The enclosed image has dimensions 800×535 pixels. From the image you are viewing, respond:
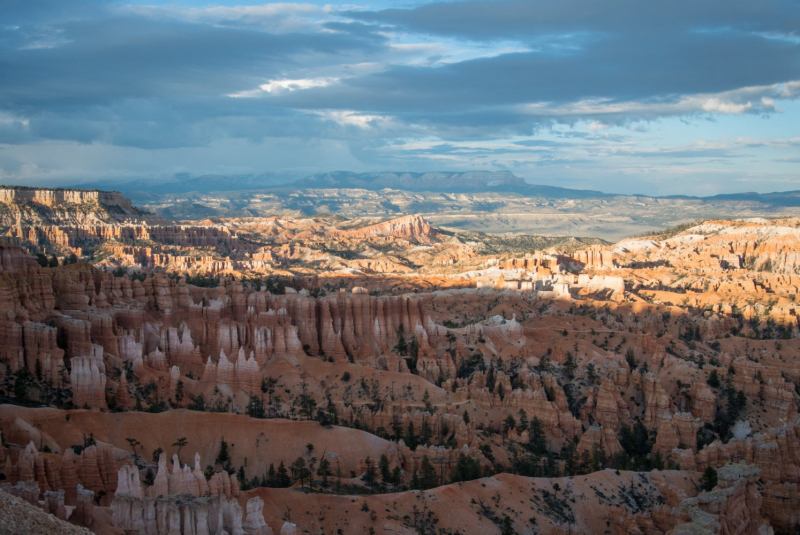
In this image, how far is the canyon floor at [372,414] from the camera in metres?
44.8

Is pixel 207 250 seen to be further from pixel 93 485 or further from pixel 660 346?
pixel 93 485

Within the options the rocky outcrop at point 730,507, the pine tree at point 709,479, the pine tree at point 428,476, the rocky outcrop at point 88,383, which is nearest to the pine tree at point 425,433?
the pine tree at point 428,476

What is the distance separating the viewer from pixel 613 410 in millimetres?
73250

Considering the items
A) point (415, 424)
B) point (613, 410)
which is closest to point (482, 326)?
point (613, 410)

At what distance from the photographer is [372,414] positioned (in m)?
66.6

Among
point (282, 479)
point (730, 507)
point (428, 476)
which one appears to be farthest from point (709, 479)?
point (282, 479)

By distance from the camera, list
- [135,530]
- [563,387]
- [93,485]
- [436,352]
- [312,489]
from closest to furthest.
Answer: [135,530] < [93,485] < [312,489] < [563,387] < [436,352]

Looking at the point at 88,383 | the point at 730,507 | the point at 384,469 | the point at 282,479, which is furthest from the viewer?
the point at 88,383

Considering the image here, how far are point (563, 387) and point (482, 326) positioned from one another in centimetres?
1530

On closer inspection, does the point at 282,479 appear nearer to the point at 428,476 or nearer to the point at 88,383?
the point at 428,476

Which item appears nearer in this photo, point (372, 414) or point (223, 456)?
point (223, 456)

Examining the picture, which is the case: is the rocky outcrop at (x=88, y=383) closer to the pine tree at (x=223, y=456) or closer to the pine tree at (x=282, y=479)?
the pine tree at (x=223, y=456)

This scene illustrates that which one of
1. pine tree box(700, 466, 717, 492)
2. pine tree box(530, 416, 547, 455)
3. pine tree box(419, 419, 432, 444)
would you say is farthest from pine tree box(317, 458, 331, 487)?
pine tree box(700, 466, 717, 492)

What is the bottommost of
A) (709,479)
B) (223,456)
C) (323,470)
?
(709,479)
